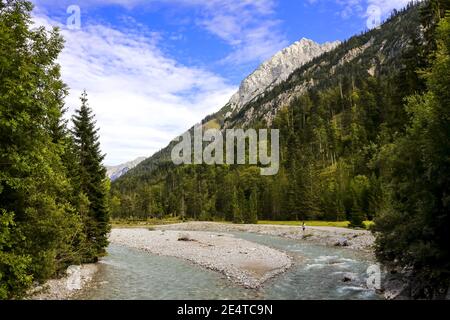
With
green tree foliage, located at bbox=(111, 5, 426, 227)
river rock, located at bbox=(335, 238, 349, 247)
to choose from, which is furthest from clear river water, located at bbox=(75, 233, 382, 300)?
green tree foliage, located at bbox=(111, 5, 426, 227)

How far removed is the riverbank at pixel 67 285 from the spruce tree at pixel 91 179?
362 cm

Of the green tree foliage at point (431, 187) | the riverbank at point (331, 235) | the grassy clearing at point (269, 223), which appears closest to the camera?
the green tree foliage at point (431, 187)

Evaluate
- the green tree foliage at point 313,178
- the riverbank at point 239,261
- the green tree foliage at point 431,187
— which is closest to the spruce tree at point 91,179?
the riverbank at point 239,261

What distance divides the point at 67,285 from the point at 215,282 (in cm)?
1153

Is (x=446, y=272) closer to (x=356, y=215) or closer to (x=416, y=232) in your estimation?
(x=416, y=232)

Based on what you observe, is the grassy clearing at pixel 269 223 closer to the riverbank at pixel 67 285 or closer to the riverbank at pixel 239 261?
the riverbank at pixel 239 261

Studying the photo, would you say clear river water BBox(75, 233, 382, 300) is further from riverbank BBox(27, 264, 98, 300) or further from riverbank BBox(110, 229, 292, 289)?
riverbank BBox(110, 229, 292, 289)

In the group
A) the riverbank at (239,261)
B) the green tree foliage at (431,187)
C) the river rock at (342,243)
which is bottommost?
the riverbank at (239,261)

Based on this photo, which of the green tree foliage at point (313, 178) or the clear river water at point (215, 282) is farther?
the green tree foliage at point (313, 178)

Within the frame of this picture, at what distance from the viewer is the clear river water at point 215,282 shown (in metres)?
26.0

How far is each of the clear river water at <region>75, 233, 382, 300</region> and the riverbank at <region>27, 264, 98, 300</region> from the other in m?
0.85

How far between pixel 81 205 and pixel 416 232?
29100 millimetres

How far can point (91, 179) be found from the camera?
1602 inches
